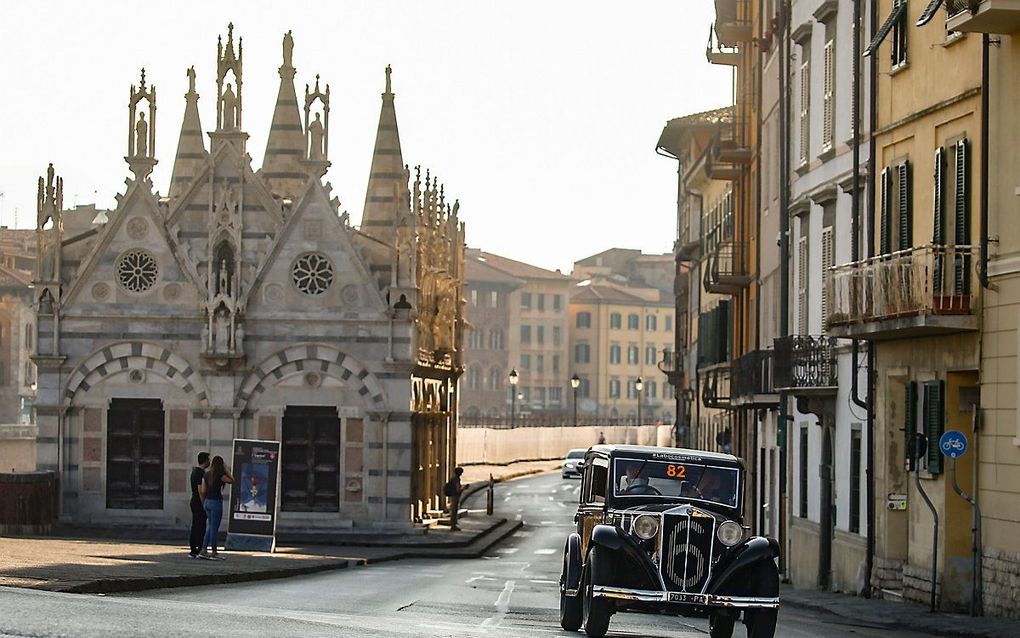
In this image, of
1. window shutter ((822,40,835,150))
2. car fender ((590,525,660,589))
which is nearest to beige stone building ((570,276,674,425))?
window shutter ((822,40,835,150))

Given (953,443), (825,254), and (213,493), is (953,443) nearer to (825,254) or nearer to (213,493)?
(825,254)

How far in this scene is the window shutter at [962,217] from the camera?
1029 inches

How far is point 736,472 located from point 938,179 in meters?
7.32

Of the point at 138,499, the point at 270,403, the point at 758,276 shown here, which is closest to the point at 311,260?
the point at 270,403

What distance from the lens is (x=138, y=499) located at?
50562 mm

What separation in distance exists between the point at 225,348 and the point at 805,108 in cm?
1870

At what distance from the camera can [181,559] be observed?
34062mm

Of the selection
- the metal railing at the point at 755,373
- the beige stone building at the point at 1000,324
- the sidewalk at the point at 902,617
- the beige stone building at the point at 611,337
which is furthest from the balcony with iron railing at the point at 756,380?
the beige stone building at the point at 611,337

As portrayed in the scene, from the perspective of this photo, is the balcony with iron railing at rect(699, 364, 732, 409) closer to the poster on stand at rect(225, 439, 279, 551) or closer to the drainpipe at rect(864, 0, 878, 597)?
the poster on stand at rect(225, 439, 279, 551)

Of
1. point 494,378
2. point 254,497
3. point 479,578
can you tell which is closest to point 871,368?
point 479,578

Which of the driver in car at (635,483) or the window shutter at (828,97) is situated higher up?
the window shutter at (828,97)

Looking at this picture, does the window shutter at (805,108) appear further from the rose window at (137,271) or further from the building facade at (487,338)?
the building facade at (487,338)

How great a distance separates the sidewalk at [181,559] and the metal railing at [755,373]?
875 cm

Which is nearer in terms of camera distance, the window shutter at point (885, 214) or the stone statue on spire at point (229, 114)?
the window shutter at point (885, 214)
